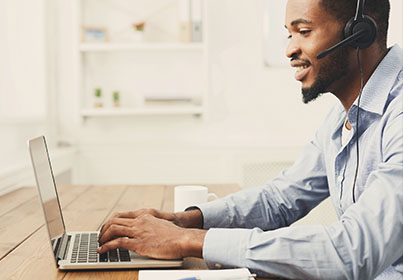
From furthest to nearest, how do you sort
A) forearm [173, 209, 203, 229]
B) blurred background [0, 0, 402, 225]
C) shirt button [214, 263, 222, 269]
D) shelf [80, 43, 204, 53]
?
blurred background [0, 0, 402, 225]
shelf [80, 43, 204, 53]
forearm [173, 209, 203, 229]
shirt button [214, 263, 222, 269]

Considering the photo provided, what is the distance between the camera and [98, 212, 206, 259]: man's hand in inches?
39.2

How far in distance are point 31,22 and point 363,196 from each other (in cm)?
238

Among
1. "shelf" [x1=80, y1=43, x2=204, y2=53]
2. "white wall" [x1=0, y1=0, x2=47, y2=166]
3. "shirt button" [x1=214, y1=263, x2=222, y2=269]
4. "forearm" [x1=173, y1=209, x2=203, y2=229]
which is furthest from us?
"shelf" [x1=80, y1=43, x2=204, y2=53]

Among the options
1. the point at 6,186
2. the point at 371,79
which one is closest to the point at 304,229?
the point at 371,79

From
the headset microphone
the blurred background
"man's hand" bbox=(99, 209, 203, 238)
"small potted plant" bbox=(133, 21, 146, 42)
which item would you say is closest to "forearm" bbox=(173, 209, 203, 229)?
"man's hand" bbox=(99, 209, 203, 238)

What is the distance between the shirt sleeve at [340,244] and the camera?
2.97 ft

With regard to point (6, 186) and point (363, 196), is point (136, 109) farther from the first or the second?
point (363, 196)

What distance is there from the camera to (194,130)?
121 inches

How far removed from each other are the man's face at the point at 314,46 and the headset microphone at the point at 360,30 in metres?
0.04

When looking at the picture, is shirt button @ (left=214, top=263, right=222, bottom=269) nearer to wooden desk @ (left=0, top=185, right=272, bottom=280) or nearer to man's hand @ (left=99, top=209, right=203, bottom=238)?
wooden desk @ (left=0, top=185, right=272, bottom=280)

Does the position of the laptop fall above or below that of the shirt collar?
below

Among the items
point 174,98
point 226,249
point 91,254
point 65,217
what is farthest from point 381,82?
point 174,98

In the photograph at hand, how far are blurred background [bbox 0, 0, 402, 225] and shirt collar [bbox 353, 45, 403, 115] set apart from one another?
5.77 feet

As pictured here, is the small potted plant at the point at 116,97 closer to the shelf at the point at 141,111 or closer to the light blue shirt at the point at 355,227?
the shelf at the point at 141,111
